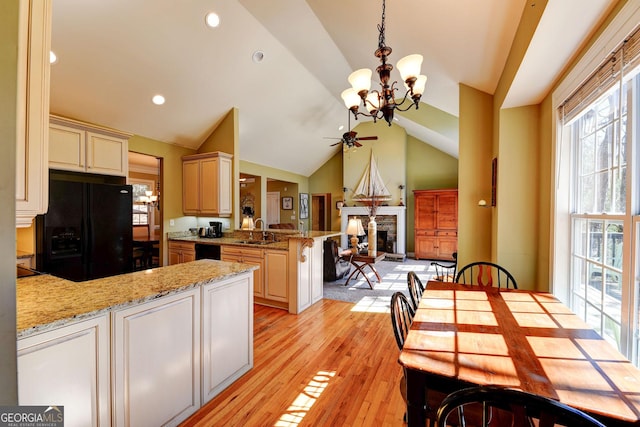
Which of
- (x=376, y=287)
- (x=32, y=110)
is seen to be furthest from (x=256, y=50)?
(x=376, y=287)

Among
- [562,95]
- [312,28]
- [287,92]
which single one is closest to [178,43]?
[312,28]

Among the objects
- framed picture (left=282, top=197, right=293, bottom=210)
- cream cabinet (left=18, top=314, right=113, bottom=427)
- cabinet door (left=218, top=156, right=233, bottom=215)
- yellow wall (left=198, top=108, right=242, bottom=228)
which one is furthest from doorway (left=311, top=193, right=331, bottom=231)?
cream cabinet (left=18, top=314, right=113, bottom=427)

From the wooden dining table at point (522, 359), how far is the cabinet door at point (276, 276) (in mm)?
2237

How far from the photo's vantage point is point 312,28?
11.9ft

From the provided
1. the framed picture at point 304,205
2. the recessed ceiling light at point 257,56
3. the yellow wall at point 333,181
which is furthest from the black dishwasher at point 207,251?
the yellow wall at point 333,181

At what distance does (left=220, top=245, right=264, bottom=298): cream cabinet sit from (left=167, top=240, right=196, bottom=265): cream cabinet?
0.77 m

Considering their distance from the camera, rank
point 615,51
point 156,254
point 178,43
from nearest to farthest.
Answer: point 615,51 → point 178,43 → point 156,254

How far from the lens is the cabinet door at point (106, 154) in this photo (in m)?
3.29

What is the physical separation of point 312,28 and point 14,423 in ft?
14.1

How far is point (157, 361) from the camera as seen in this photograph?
152cm

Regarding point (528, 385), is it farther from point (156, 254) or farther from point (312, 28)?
point (156, 254)

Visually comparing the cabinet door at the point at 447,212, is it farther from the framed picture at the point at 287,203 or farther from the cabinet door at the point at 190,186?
the cabinet door at the point at 190,186

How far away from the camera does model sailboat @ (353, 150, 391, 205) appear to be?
7953mm

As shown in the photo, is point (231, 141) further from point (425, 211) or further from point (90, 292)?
point (425, 211)
